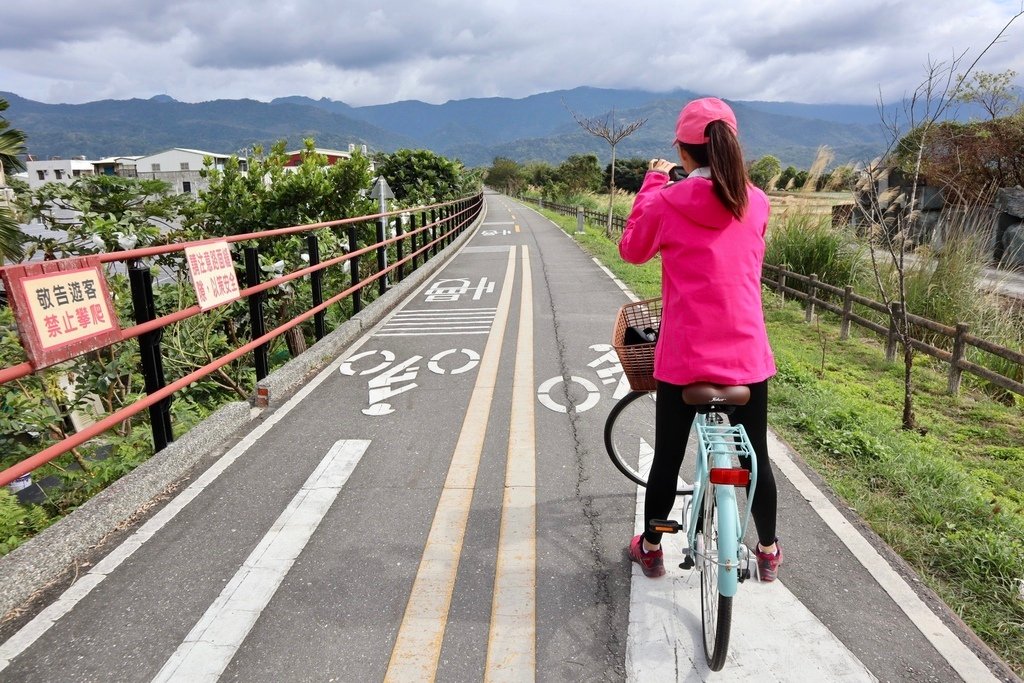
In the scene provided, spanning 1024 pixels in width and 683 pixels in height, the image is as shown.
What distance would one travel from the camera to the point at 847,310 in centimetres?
933

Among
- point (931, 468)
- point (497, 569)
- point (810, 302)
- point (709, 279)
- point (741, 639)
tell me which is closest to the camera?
point (709, 279)

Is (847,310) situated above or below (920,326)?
below

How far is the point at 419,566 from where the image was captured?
10.0ft

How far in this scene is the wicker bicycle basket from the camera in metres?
2.93

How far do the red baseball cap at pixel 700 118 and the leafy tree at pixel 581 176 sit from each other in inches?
2072

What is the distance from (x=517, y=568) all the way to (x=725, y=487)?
1.14 m

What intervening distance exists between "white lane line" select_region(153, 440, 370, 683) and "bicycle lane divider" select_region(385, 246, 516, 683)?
0.62 m

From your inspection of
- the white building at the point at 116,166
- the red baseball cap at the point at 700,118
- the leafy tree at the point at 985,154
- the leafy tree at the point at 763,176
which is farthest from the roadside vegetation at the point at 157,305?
the white building at the point at 116,166

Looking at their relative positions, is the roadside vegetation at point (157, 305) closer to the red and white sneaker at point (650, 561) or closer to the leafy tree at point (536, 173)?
the red and white sneaker at point (650, 561)

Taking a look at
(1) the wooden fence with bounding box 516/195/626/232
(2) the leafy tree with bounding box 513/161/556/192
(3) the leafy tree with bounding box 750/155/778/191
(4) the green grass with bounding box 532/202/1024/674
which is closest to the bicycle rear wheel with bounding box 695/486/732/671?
(4) the green grass with bounding box 532/202/1024/674

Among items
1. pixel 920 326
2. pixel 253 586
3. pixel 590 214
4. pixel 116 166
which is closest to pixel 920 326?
pixel 920 326

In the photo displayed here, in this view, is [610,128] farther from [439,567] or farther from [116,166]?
[116,166]

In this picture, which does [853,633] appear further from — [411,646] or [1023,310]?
[1023,310]

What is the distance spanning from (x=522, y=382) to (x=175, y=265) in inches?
166
